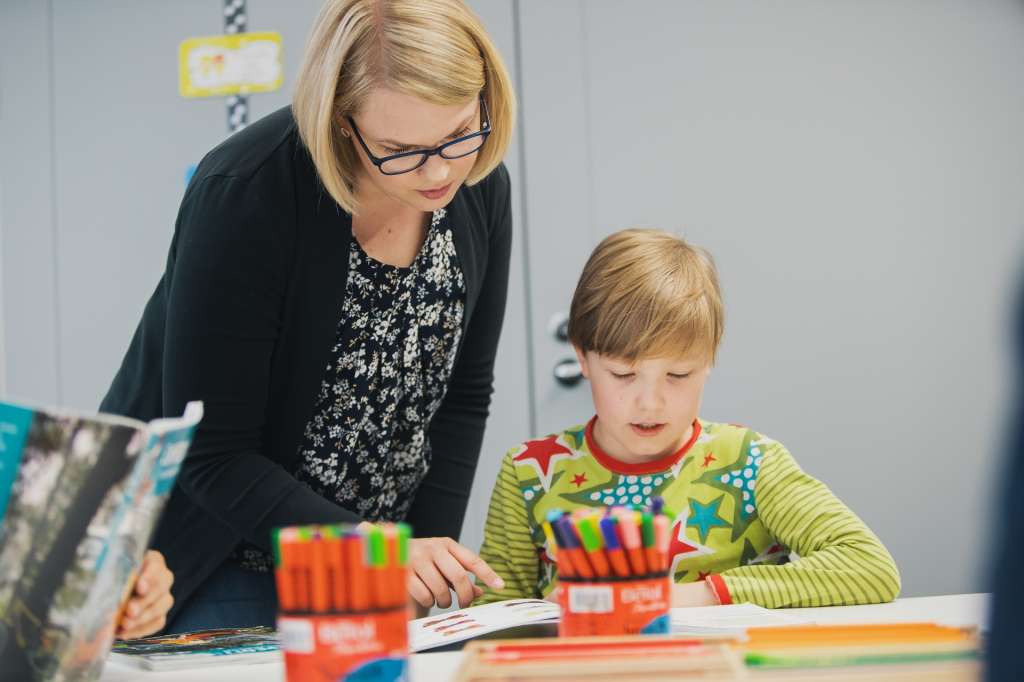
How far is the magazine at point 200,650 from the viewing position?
875 millimetres

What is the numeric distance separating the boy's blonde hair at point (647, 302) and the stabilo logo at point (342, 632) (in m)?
0.79

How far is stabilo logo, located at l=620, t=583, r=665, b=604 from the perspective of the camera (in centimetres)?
71

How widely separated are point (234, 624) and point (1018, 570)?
109cm

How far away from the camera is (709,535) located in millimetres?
1343

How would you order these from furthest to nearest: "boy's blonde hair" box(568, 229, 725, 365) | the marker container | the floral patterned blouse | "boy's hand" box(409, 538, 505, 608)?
"boy's blonde hair" box(568, 229, 725, 365) → the floral patterned blouse → "boy's hand" box(409, 538, 505, 608) → the marker container

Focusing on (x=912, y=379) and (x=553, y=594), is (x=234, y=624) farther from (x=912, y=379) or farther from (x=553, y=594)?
(x=912, y=379)

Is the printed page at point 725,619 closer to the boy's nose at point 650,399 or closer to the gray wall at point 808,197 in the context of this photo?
the boy's nose at point 650,399

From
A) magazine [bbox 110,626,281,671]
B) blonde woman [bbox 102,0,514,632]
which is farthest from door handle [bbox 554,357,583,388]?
magazine [bbox 110,626,281,671]

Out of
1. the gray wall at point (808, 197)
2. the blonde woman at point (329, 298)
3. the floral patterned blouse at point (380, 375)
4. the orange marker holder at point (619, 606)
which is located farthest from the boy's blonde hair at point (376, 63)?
the gray wall at point (808, 197)

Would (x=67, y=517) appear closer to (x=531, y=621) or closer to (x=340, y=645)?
(x=340, y=645)

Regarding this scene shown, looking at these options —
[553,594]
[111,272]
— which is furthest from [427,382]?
[111,272]

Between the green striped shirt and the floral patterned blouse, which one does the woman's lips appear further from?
the green striped shirt

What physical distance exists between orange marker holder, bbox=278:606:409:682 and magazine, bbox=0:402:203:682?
146 millimetres

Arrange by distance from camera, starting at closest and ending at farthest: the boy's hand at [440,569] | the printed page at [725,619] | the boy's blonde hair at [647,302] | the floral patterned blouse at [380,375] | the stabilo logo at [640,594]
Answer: the stabilo logo at [640,594] → the printed page at [725,619] → the boy's hand at [440,569] → the floral patterned blouse at [380,375] → the boy's blonde hair at [647,302]
